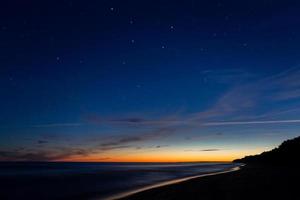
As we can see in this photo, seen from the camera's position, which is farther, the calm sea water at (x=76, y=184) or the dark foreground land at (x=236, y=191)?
the calm sea water at (x=76, y=184)

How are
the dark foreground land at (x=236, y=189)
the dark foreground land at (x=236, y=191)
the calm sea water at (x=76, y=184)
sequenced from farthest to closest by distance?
the calm sea water at (x=76, y=184), the dark foreground land at (x=236, y=189), the dark foreground land at (x=236, y=191)

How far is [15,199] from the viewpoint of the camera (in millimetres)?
26750

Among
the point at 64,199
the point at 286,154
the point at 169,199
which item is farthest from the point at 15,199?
the point at 286,154

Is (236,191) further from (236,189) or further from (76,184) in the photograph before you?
(76,184)

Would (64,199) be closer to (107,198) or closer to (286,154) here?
(107,198)

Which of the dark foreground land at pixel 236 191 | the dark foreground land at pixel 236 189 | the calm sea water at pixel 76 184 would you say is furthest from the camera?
the calm sea water at pixel 76 184

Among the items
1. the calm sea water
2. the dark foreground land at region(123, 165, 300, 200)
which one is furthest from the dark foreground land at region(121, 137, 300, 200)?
the calm sea water

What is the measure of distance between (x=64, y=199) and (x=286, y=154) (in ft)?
221

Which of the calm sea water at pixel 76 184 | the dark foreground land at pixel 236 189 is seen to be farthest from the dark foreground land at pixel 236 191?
the calm sea water at pixel 76 184

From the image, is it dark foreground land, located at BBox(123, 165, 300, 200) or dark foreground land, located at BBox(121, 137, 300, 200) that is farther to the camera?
dark foreground land, located at BBox(121, 137, 300, 200)

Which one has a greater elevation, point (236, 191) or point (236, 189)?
point (236, 189)

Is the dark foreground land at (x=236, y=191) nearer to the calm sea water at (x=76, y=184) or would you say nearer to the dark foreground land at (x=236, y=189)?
the dark foreground land at (x=236, y=189)

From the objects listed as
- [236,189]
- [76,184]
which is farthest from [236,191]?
[76,184]

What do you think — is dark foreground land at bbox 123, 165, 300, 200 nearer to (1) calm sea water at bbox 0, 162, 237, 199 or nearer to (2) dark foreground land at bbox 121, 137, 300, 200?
(2) dark foreground land at bbox 121, 137, 300, 200
